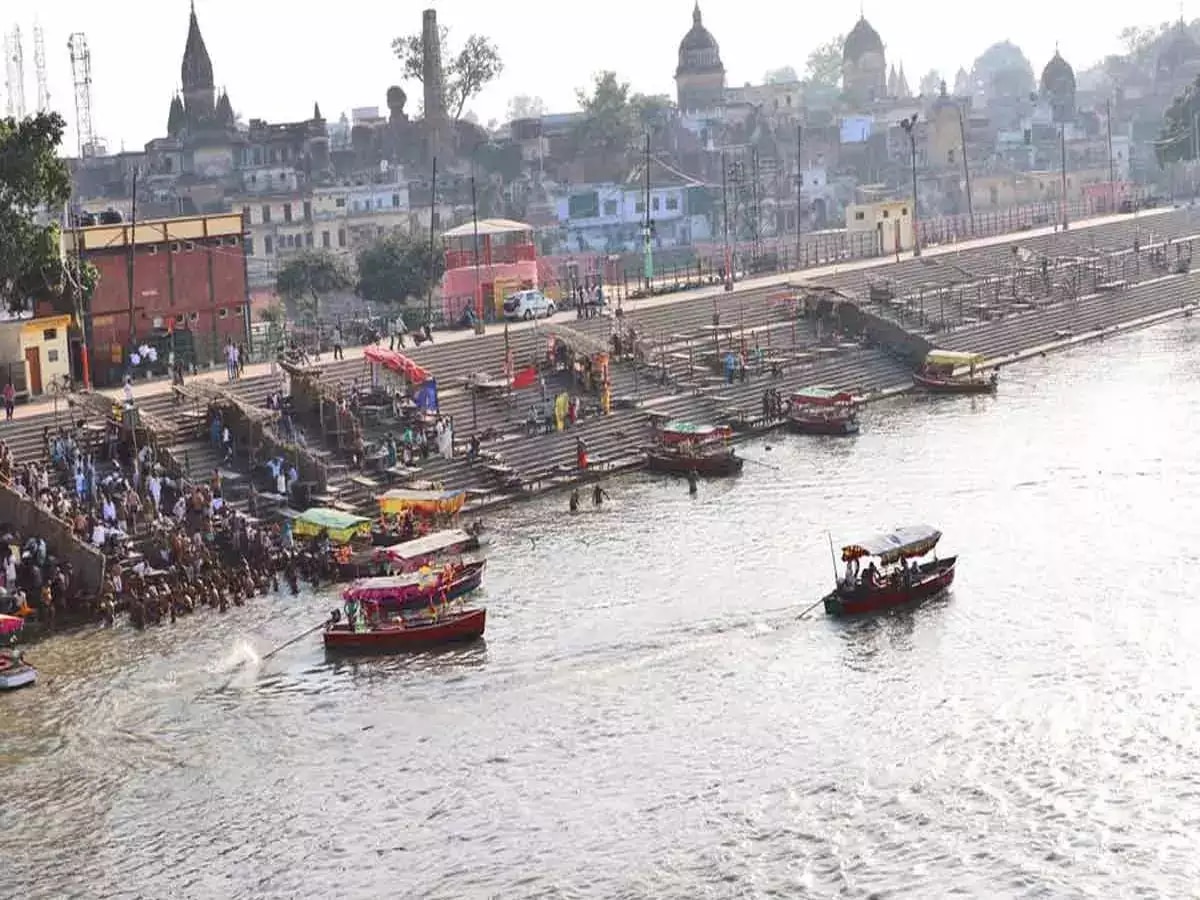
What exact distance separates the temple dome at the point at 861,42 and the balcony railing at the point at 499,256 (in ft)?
223

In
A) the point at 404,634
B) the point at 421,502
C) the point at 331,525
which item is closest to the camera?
the point at 404,634

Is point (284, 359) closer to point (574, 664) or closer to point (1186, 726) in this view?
point (574, 664)

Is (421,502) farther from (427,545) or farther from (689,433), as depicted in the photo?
(689,433)

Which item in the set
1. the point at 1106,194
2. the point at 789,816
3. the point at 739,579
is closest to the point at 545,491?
the point at 739,579

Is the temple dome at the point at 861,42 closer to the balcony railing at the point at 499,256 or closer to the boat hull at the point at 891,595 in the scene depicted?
the balcony railing at the point at 499,256

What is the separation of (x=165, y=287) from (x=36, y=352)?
4.61 m

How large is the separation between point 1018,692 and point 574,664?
6183mm

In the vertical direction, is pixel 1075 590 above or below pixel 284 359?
below

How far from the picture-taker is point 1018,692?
2689cm

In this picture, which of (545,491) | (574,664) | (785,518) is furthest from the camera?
(545,491)

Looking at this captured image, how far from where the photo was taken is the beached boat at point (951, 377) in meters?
50.7

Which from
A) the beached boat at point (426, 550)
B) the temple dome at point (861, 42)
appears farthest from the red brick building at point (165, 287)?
the temple dome at point (861, 42)

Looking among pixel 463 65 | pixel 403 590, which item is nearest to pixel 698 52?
pixel 463 65

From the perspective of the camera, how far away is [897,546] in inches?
1231
